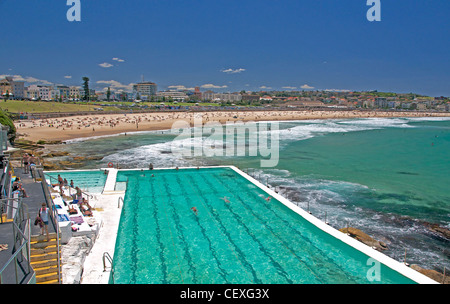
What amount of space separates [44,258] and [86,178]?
13.7 m

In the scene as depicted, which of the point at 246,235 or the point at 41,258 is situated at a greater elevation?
the point at 41,258

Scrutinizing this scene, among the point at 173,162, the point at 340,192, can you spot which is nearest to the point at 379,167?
the point at 340,192

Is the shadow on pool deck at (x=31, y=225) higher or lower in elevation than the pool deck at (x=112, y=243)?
higher

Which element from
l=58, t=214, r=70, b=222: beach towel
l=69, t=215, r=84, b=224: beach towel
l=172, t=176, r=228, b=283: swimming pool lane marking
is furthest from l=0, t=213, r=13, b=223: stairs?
l=172, t=176, r=228, b=283: swimming pool lane marking

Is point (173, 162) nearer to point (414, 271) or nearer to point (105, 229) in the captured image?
point (105, 229)

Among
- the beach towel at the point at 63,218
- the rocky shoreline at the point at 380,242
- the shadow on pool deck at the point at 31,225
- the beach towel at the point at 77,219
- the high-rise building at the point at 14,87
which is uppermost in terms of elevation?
the high-rise building at the point at 14,87

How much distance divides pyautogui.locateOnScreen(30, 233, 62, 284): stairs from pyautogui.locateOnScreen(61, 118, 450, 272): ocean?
10.2m

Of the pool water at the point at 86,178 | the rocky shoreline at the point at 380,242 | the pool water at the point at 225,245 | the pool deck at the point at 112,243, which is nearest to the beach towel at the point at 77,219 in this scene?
the pool deck at the point at 112,243

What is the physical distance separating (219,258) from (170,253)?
1765 mm

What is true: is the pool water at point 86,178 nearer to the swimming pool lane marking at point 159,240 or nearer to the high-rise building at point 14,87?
the swimming pool lane marking at point 159,240

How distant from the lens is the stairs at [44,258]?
727cm

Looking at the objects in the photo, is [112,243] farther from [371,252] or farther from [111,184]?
[371,252]

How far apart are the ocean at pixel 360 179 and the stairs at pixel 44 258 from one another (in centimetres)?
1017

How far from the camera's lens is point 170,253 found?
11.2 meters
